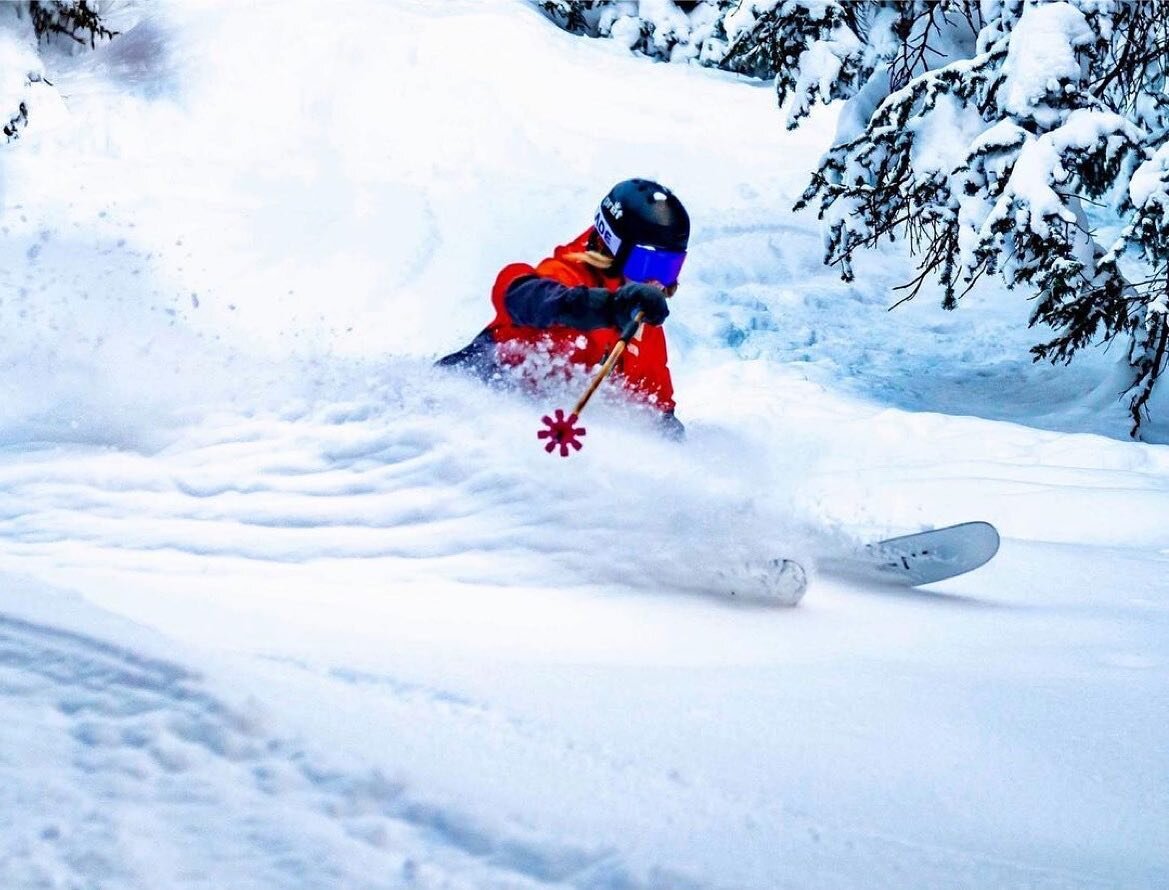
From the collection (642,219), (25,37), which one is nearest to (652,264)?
(642,219)

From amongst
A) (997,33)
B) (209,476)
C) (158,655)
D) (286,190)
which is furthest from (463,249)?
(158,655)

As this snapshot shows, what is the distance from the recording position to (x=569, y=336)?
3.85 meters

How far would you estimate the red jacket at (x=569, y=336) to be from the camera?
384 cm

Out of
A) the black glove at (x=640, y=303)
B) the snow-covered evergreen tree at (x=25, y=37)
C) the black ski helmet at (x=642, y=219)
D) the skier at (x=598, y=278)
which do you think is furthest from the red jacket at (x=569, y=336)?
the snow-covered evergreen tree at (x=25, y=37)

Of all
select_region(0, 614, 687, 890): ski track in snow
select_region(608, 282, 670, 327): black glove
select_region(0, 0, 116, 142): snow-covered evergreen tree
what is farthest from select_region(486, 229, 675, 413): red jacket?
select_region(0, 0, 116, 142): snow-covered evergreen tree

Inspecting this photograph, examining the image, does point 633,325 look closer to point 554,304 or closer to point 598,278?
point 554,304

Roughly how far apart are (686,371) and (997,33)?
2.99 meters

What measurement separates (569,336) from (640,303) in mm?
676

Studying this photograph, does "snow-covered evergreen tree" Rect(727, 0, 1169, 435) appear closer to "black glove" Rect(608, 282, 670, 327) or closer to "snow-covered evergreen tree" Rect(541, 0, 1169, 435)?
"snow-covered evergreen tree" Rect(541, 0, 1169, 435)

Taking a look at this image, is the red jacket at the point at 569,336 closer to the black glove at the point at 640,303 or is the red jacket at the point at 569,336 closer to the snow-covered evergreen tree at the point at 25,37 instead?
the black glove at the point at 640,303

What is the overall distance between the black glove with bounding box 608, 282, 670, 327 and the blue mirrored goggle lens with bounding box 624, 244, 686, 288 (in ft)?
1.92

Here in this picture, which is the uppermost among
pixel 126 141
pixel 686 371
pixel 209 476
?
pixel 126 141

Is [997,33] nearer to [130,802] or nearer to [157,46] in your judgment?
[130,802]

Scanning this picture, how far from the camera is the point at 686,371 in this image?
27.6ft
